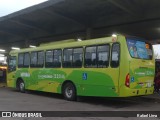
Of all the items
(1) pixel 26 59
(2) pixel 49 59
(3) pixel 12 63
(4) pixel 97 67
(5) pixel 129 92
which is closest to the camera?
(5) pixel 129 92

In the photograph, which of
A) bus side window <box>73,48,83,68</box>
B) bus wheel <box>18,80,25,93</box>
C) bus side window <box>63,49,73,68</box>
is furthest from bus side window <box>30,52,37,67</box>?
bus side window <box>73,48,83,68</box>

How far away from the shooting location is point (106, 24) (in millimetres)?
21266

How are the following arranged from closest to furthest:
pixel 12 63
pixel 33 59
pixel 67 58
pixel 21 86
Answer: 1. pixel 67 58
2. pixel 33 59
3. pixel 21 86
4. pixel 12 63

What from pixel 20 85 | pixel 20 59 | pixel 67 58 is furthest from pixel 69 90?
pixel 20 59

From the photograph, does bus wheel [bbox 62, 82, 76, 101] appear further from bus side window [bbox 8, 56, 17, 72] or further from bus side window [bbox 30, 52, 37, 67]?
bus side window [bbox 8, 56, 17, 72]

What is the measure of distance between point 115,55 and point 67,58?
3324 millimetres

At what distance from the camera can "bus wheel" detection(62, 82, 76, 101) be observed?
1530 cm

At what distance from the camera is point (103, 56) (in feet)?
45.3

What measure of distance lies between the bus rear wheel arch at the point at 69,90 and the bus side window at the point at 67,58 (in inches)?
32.9

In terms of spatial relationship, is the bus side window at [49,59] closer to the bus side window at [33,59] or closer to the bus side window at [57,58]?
the bus side window at [57,58]

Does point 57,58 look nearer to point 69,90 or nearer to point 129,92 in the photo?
point 69,90

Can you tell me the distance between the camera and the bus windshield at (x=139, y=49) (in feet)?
43.6

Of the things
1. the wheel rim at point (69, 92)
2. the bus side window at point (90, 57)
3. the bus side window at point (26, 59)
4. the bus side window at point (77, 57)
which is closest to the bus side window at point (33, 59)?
the bus side window at point (26, 59)

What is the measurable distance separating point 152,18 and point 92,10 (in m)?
3.64
